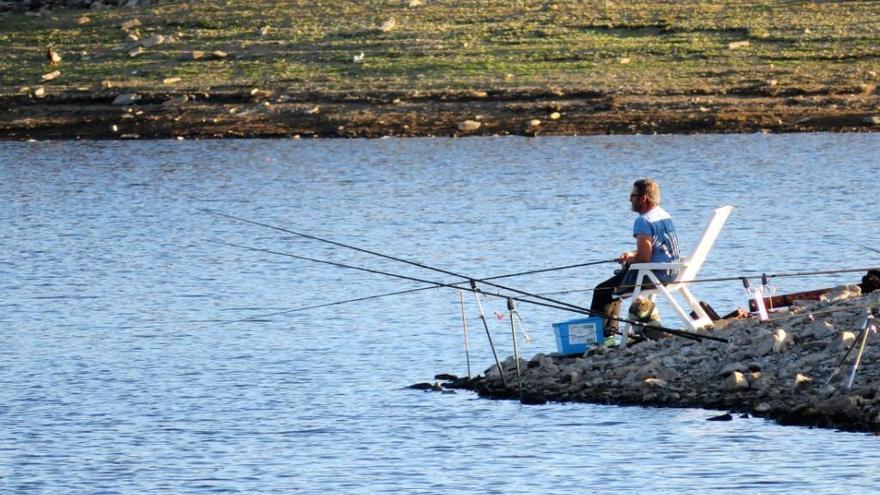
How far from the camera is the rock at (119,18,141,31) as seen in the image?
45.3 metres

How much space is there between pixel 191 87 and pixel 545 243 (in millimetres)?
17737

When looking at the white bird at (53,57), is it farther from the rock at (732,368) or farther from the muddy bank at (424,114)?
the rock at (732,368)

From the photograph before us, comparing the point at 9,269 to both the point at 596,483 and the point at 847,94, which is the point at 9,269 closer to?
the point at 596,483

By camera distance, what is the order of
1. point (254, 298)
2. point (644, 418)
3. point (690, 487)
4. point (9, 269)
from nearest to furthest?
point (690, 487)
point (644, 418)
point (254, 298)
point (9, 269)

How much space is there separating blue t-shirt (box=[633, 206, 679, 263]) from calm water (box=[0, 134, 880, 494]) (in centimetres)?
117

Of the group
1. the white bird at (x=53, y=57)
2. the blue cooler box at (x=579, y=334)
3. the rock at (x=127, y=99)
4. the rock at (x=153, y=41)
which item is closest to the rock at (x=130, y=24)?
the rock at (x=153, y=41)

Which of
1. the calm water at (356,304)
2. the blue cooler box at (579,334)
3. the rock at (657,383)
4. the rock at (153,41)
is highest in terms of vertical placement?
the rock at (153,41)

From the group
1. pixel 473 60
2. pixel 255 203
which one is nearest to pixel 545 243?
pixel 255 203

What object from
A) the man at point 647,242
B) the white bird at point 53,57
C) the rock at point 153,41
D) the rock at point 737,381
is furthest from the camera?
the rock at point 153,41

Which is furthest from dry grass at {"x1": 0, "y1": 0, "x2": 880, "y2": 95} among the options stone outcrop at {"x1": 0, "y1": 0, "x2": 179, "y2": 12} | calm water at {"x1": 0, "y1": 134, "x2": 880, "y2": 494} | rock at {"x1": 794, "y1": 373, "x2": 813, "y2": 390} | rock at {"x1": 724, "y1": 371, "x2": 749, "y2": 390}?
rock at {"x1": 794, "y1": 373, "x2": 813, "y2": 390}

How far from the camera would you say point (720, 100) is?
37.2 meters

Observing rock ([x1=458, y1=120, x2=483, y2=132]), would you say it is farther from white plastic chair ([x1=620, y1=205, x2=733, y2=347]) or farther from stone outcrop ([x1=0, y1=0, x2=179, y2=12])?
white plastic chair ([x1=620, y1=205, x2=733, y2=347])

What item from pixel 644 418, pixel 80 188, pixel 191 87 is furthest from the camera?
pixel 191 87

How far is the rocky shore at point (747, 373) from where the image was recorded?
12.0m
